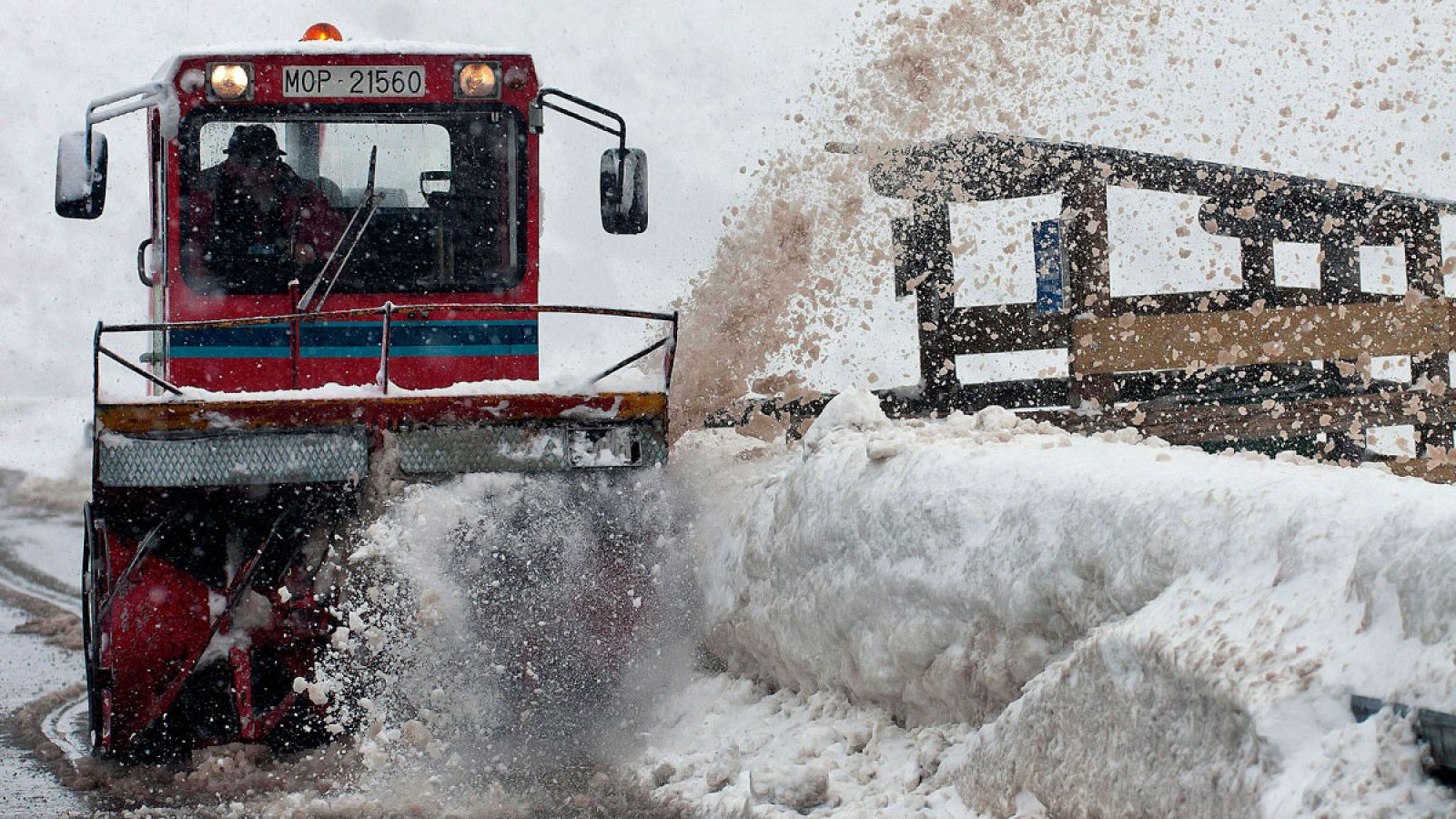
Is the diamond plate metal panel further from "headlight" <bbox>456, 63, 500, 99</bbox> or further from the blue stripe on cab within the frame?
"headlight" <bbox>456, 63, 500, 99</bbox>


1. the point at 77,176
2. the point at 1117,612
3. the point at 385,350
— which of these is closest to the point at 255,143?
the point at 77,176

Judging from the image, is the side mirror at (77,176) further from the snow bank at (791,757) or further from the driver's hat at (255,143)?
the snow bank at (791,757)

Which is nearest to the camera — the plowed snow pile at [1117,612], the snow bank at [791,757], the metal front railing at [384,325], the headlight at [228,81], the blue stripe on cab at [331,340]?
the plowed snow pile at [1117,612]

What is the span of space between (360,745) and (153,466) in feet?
4.20

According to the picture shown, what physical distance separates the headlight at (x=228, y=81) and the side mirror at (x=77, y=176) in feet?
1.91

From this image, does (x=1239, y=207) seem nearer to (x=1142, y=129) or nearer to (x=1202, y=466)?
(x=1142, y=129)

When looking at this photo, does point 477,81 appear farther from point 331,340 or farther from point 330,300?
point 331,340

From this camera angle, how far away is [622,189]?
6.97 metres

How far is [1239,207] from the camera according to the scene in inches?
358

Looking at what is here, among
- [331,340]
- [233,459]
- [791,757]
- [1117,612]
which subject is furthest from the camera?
[331,340]

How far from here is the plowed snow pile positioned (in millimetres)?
2486

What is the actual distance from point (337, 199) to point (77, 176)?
110cm

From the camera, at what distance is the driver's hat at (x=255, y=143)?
6.87 m

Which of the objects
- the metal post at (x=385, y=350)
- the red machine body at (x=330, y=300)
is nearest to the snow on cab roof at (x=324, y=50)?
the red machine body at (x=330, y=300)
